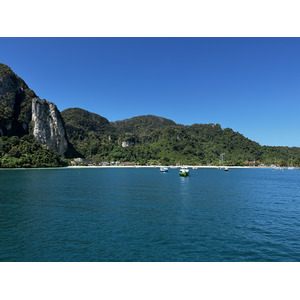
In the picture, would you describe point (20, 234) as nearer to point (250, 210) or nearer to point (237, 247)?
point (237, 247)

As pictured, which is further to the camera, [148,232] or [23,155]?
[23,155]

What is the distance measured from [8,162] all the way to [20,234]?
16374cm

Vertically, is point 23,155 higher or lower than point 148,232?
higher

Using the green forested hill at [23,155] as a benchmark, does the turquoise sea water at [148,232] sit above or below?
below

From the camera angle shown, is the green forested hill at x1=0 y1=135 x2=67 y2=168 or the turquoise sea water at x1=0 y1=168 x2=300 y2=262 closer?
the turquoise sea water at x1=0 y1=168 x2=300 y2=262

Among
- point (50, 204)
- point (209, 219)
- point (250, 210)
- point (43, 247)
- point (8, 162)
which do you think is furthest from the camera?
point (8, 162)

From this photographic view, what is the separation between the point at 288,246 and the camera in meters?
18.7

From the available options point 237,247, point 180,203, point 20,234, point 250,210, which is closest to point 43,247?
point 20,234

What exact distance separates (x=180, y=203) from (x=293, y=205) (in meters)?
20.0

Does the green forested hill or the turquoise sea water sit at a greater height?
the green forested hill

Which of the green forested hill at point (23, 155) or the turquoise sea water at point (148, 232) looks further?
the green forested hill at point (23, 155)

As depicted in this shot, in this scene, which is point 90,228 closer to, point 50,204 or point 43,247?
point 43,247

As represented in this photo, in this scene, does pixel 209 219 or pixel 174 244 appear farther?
pixel 209 219
